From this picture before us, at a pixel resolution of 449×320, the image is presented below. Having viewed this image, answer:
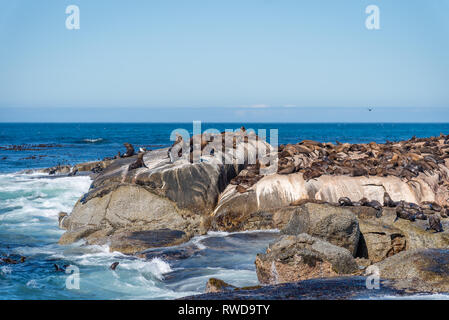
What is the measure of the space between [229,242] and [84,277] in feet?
14.5

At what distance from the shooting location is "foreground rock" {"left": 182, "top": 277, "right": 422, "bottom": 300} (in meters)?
7.02

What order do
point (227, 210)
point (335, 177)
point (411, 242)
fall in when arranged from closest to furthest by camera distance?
point (411, 242) → point (227, 210) → point (335, 177)

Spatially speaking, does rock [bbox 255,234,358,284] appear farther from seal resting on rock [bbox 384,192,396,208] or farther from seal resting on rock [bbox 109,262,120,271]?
seal resting on rock [bbox 384,192,396,208]

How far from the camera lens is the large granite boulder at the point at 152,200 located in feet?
46.8

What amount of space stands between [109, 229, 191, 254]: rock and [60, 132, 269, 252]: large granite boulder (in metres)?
0.38

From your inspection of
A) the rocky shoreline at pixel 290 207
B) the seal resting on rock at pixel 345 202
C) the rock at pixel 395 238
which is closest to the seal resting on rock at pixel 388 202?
the rocky shoreline at pixel 290 207

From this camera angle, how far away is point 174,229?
14.1m

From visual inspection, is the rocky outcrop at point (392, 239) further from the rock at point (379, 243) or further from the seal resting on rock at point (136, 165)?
the seal resting on rock at point (136, 165)

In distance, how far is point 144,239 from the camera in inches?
502

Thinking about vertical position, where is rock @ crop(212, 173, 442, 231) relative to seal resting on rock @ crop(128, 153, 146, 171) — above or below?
below
